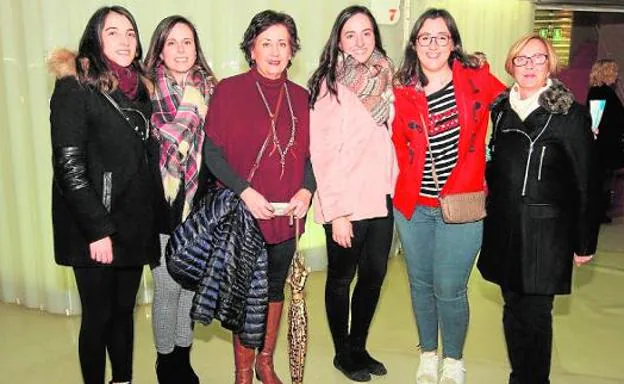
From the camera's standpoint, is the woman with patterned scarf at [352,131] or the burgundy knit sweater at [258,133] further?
the woman with patterned scarf at [352,131]

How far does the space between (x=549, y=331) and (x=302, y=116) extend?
1231 mm

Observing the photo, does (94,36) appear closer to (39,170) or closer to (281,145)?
(281,145)

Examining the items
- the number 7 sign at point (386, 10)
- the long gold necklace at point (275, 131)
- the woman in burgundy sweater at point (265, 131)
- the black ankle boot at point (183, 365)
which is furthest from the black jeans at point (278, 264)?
the number 7 sign at point (386, 10)

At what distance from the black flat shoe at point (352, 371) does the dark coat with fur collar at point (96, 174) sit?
108cm

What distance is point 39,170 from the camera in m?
3.71

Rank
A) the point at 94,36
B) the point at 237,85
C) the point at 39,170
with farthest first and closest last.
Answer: the point at 39,170
the point at 237,85
the point at 94,36

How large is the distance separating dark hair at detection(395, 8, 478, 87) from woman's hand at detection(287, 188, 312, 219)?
588 mm

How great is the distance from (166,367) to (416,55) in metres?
1.61

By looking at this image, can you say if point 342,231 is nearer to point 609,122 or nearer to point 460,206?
point 460,206

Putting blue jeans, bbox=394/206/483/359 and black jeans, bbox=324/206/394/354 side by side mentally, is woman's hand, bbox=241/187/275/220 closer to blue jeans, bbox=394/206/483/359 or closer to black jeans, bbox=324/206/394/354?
black jeans, bbox=324/206/394/354

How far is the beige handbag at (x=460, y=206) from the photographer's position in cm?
248

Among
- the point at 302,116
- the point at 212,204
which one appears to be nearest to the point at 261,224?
the point at 212,204

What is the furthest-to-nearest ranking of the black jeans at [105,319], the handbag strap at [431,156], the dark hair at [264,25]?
the handbag strap at [431,156] → the dark hair at [264,25] → the black jeans at [105,319]

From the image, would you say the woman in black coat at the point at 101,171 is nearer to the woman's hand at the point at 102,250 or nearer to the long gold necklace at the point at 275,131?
the woman's hand at the point at 102,250
